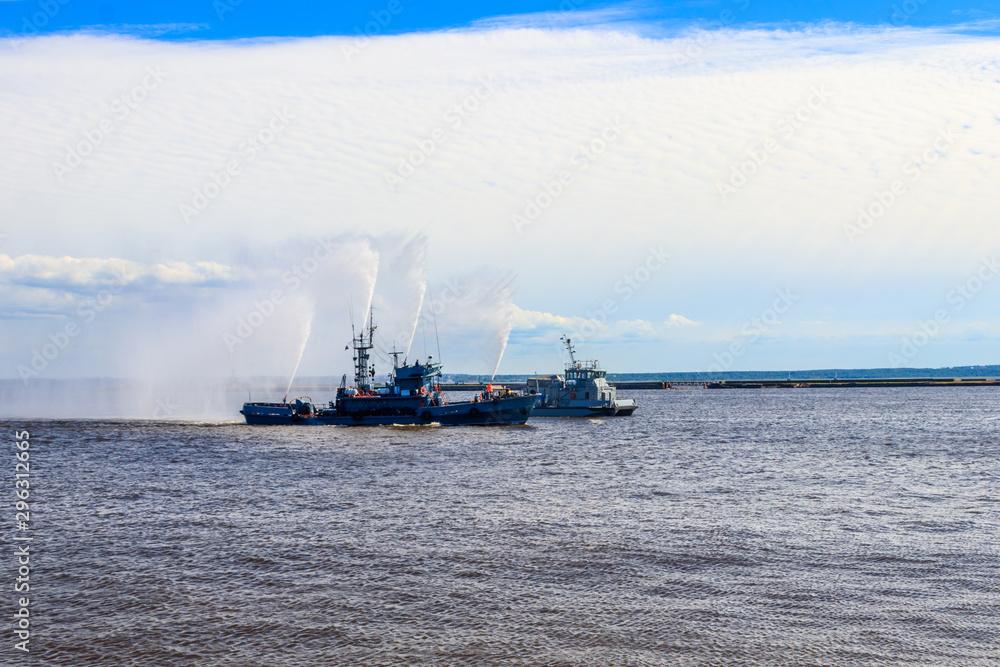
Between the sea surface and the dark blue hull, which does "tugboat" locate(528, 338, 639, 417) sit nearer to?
the dark blue hull

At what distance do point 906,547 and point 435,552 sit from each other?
1548 centimetres

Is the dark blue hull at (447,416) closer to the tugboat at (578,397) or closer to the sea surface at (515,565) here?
the tugboat at (578,397)

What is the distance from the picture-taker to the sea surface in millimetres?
16859

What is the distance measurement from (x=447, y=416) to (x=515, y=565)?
2592 inches

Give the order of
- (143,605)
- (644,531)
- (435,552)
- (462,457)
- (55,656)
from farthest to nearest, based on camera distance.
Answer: (462,457)
(644,531)
(435,552)
(143,605)
(55,656)

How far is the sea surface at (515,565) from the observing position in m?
16.9

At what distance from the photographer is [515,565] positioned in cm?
2330

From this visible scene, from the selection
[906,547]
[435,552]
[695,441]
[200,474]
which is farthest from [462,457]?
[906,547]

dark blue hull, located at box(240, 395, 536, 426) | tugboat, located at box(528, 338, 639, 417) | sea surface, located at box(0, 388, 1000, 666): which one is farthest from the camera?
tugboat, located at box(528, 338, 639, 417)

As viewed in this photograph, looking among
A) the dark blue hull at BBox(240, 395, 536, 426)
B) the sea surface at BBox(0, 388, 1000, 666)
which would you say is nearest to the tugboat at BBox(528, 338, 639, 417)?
the dark blue hull at BBox(240, 395, 536, 426)

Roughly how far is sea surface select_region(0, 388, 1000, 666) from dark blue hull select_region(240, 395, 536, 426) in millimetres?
37802

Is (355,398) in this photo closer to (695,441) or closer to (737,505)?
(695,441)

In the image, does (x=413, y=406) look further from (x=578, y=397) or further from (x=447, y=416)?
(x=578, y=397)

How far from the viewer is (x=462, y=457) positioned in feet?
186
